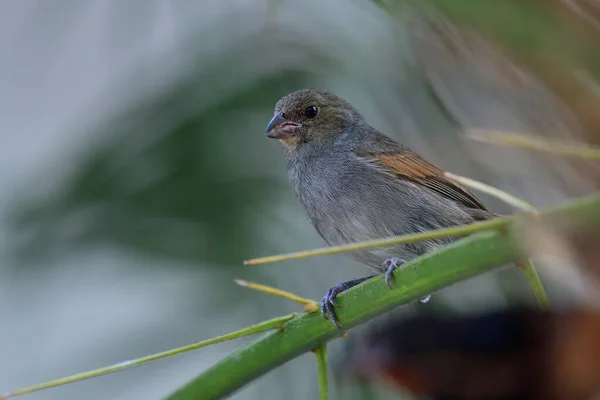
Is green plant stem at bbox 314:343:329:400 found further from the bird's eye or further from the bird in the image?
the bird's eye

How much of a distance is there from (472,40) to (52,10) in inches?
46.3

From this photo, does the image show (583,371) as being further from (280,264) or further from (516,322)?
(280,264)

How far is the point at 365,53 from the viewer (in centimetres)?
277

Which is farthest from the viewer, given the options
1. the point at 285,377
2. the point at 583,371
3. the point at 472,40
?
the point at 285,377

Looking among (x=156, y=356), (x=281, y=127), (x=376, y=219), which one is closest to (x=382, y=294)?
(x=156, y=356)

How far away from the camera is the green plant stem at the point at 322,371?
123cm

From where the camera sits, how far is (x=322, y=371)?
1.28m

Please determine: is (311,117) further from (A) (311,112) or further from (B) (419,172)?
(B) (419,172)

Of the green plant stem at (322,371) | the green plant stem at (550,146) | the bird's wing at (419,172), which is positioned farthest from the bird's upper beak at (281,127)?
the green plant stem at (550,146)

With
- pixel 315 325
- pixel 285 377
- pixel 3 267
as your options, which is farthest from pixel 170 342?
pixel 315 325

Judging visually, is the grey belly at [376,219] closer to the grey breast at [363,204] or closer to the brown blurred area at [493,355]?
the grey breast at [363,204]

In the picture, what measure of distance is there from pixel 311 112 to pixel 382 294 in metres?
1.73

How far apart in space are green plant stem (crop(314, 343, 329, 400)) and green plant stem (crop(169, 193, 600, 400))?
13mm

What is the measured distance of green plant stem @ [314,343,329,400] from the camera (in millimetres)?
1228
